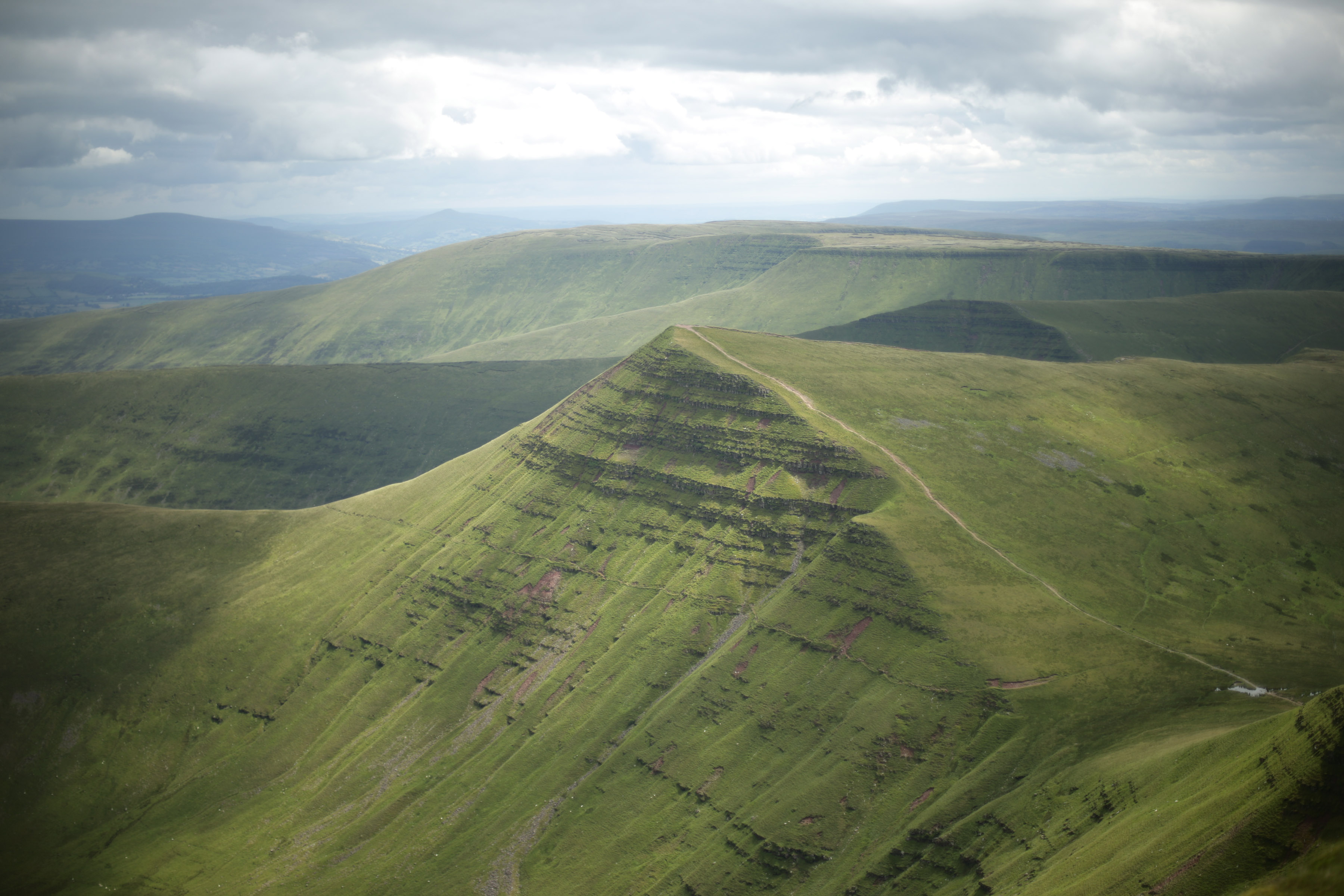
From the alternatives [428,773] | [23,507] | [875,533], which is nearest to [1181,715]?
[875,533]

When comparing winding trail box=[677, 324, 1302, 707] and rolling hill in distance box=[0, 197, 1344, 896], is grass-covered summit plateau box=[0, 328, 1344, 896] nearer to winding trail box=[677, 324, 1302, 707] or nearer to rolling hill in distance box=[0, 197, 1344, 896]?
rolling hill in distance box=[0, 197, 1344, 896]

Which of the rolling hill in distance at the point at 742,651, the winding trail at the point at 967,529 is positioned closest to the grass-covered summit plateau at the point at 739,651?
the rolling hill in distance at the point at 742,651

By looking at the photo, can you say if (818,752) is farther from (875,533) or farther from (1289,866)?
(1289,866)

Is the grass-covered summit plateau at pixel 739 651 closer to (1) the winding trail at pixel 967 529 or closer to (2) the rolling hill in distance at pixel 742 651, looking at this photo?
(2) the rolling hill in distance at pixel 742 651

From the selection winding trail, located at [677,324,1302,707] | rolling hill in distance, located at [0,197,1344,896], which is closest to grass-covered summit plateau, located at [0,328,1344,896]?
rolling hill in distance, located at [0,197,1344,896]

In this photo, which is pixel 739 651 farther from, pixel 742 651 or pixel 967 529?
pixel 967 529
